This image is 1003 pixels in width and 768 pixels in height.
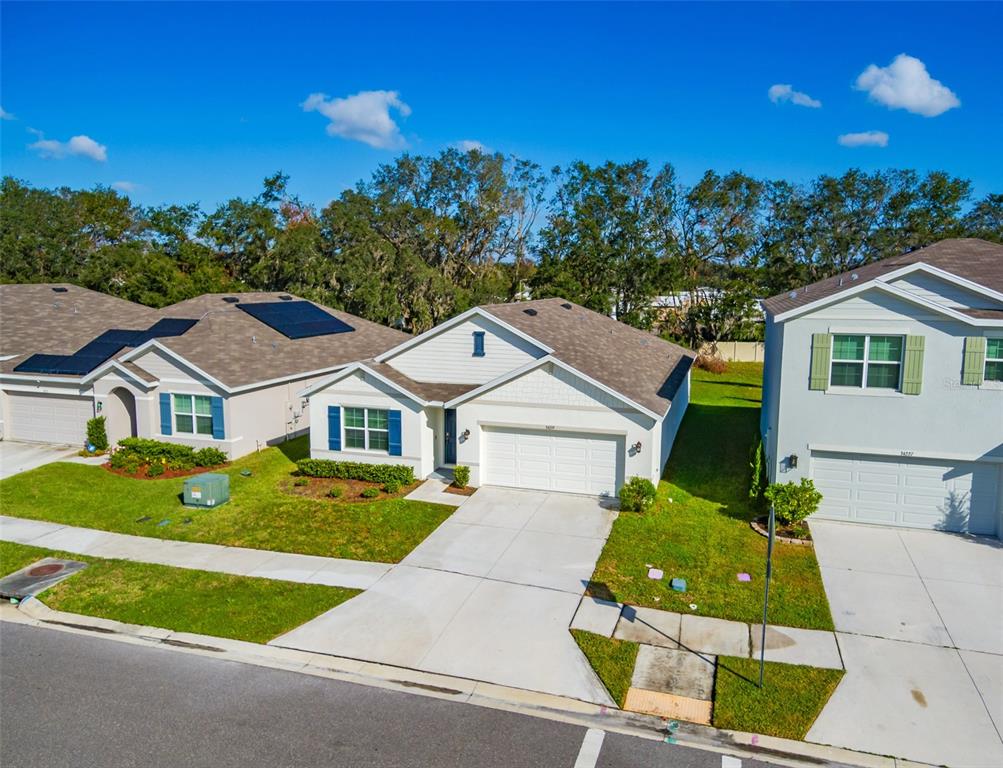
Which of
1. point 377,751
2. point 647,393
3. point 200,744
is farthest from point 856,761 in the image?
point 647,393

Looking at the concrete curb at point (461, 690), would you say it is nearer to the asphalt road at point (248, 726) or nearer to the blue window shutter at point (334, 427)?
the asphalt road at point (248, 726)

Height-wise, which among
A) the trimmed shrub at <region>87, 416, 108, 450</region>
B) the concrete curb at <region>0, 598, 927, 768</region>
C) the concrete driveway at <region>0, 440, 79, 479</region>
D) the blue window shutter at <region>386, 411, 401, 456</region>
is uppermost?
the blue window shutter at <region>386, 411, 401, 456</region>

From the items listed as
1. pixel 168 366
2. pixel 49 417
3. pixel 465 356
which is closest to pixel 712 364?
pixel 465 356

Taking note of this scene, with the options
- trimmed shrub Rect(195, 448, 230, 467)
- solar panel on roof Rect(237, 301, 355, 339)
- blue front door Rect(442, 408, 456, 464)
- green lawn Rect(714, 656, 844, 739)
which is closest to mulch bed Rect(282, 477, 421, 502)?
blue front door Rect(442, 408, 456, 464)

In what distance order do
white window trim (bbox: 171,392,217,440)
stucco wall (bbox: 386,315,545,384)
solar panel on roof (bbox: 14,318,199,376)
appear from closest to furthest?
1. stucco wall (bbox: 386,315,545,384)
2. white window trim (bbox: 171,392,217,440)
3. solar panel on roof (bbox: 14,318,199,376)

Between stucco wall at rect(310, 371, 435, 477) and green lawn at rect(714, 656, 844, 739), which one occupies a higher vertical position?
stucco wall at rect(310, 371, 435, 477)

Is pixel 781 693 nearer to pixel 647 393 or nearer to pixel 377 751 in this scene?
pixel 377 751

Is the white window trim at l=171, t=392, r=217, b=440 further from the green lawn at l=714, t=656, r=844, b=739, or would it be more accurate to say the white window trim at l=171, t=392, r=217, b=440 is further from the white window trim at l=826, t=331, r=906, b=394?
the white window trim at l=826, t=331, r=906, b=394
